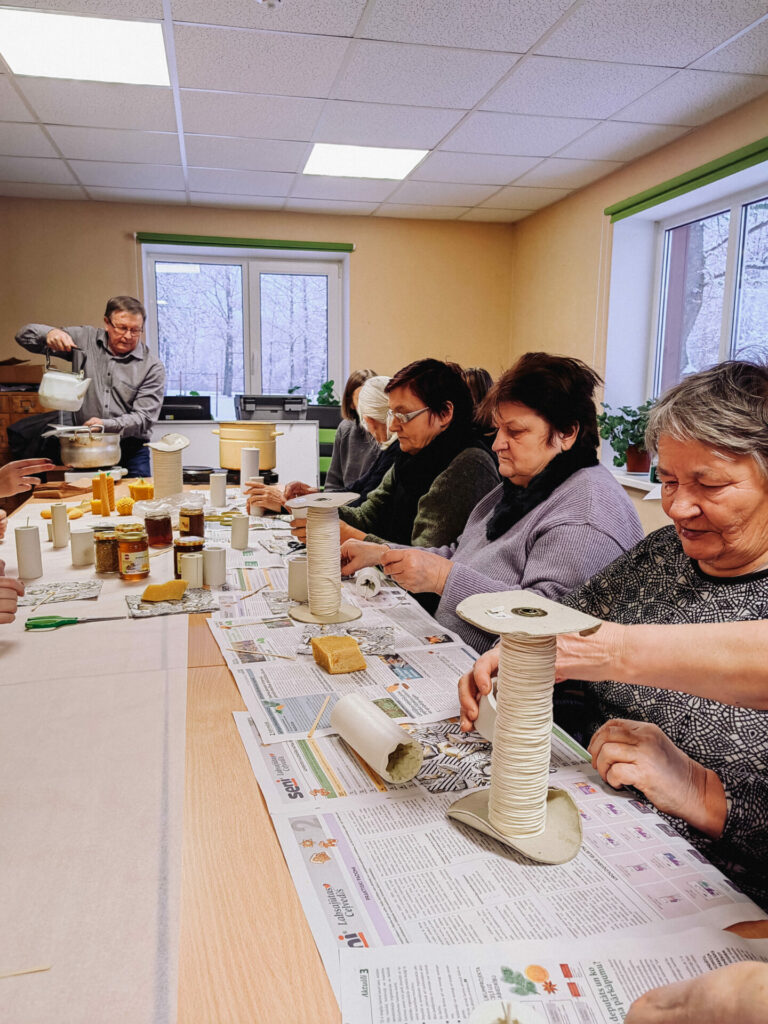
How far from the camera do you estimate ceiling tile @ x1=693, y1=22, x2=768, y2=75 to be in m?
2.65

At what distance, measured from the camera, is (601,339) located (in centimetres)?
463

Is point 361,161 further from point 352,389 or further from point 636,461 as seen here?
point 636,461

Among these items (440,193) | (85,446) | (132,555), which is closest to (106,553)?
(132,555)

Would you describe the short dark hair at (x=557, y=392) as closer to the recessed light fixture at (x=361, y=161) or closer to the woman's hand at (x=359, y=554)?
the woman's hand at (x=359, y=554)

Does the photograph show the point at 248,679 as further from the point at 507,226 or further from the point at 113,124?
the point at 507,226

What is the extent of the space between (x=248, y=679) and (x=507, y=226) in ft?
18.1

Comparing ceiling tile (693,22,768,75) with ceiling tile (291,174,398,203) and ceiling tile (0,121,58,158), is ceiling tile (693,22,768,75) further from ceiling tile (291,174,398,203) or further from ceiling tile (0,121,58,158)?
ceiling tile (0,121,58,158)

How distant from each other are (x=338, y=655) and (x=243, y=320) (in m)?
5.01

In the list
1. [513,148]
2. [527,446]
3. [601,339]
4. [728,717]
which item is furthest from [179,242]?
[728,717]

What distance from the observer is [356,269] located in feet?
18.4

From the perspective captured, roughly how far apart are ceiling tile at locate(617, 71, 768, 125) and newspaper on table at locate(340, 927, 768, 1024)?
341cm

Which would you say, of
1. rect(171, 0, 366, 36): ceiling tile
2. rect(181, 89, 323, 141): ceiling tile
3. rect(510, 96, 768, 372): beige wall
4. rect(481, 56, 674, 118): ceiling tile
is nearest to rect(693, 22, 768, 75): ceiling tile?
rect(481, 56, 674, 118): ceiling tile

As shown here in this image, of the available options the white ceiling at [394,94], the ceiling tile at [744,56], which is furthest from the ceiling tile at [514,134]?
the ceiling tile at [744,56]

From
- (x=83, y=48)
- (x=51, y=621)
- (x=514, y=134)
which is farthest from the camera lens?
(x=514, y=134)
